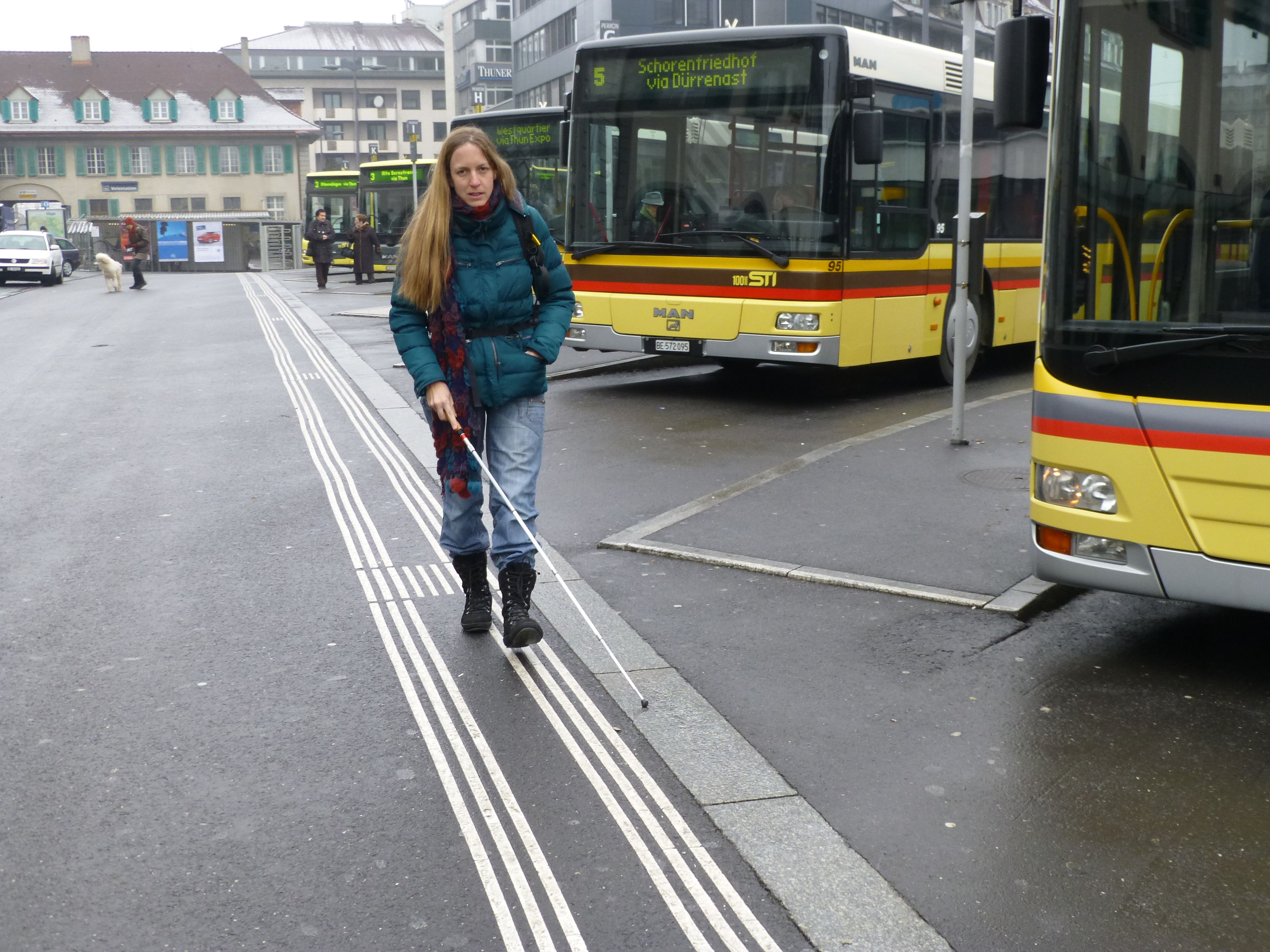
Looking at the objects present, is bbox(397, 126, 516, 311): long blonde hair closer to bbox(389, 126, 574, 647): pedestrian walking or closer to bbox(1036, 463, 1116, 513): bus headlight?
bbox(389, 126, 574, 647): pedestrian walking

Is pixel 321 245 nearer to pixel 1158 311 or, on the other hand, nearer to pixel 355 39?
pixel 1158 311

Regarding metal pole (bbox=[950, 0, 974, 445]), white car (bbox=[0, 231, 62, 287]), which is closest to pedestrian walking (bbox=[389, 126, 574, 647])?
metal pole (bbox=[950, 0, 974, 445])

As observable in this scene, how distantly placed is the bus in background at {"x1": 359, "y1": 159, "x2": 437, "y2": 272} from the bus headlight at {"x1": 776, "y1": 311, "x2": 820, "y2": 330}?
31.2 m

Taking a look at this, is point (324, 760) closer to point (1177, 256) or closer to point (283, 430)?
point (1177, 256)

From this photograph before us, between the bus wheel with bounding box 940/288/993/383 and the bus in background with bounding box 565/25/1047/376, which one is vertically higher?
the bus in background with bounding box 565/25/1047/376

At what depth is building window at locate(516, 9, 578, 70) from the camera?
A: 221 feet

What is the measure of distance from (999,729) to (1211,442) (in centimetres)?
118

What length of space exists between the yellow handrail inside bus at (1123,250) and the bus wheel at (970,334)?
7.61m

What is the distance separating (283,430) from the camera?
37.7ft

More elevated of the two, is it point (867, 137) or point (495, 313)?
point (867, 137)

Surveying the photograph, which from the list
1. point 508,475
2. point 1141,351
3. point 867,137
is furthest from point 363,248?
point 1141,351

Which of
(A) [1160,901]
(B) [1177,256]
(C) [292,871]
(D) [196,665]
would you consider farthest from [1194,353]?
(D) [196,665]

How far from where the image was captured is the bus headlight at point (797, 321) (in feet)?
38.0

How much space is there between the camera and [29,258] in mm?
42094
